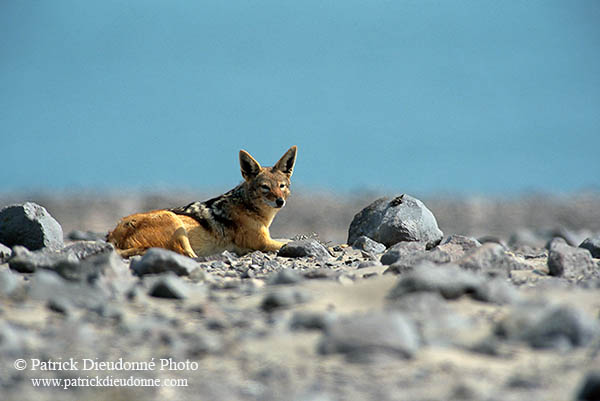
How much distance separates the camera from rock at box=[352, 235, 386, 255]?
363 inches

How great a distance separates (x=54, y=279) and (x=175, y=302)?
897mm

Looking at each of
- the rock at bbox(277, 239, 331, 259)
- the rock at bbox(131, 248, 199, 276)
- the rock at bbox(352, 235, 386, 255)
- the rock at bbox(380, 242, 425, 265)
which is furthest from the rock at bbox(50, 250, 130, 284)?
the rock at bbox(352, 235, 386, 255)

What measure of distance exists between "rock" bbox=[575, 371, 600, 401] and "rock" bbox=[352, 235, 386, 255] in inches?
237

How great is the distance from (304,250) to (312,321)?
4.69 metres

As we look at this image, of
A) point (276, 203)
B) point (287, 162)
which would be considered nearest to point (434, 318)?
point (276, 203)

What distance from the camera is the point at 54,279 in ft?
15.7

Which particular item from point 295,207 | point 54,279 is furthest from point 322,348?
point 295,207

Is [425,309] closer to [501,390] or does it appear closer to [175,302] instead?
[501,390]

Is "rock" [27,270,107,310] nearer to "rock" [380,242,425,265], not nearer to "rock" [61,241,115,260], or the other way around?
"rock" [61,241,115,260]

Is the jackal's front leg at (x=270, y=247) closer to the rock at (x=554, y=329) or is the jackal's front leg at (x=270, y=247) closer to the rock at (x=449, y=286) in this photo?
the rock at (x=449, y=286)

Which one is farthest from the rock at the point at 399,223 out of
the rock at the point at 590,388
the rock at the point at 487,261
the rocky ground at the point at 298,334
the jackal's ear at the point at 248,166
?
the rock at the point at 590,388

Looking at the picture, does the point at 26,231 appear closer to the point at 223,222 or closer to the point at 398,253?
the point at 223,222

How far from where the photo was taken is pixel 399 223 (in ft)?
31.9

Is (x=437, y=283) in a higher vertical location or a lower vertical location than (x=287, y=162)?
lower
